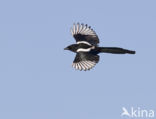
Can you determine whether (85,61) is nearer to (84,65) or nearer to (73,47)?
(84,65)

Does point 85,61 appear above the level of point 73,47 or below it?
below

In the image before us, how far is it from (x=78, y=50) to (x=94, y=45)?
0.53m

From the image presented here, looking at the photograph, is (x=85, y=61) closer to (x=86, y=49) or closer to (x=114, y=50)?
(x=86, y=49)

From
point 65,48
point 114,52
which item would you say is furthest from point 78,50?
point 114,52

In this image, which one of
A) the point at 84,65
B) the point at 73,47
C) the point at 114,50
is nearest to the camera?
the point at 114,50

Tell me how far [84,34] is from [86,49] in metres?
0.83

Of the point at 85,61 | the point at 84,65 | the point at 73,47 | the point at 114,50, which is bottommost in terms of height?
the point at 84,65

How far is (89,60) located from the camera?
1030cm

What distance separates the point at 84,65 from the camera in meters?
10.3

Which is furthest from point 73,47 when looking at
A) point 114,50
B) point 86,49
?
point 114,50

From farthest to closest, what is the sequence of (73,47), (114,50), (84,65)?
(73,47) → (84,65) → (114,50)

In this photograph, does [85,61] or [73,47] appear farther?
[73,47]

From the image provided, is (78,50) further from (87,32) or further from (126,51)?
(126,51)

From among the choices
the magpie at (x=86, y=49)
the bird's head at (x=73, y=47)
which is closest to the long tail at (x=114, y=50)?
the magpie at (x=86, y=49)
